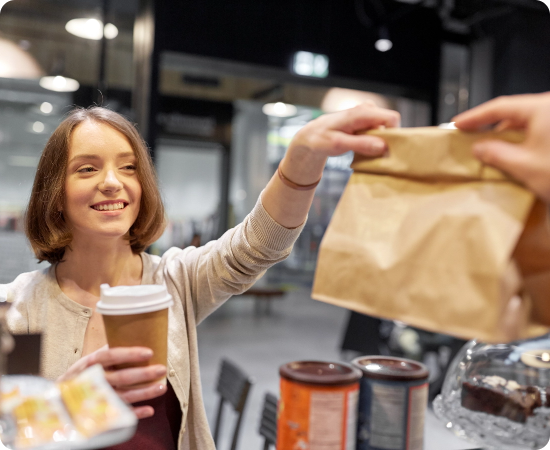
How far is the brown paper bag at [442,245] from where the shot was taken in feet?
2.15

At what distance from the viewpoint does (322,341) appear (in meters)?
6.00

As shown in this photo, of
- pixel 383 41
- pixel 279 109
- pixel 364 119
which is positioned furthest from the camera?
pixel 279 109

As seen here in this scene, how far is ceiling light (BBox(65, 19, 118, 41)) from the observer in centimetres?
370

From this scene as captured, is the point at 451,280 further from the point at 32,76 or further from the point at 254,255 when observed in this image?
the point at 32,76

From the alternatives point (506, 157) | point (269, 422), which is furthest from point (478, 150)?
point (269, 422)

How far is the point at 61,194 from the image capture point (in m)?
1.35

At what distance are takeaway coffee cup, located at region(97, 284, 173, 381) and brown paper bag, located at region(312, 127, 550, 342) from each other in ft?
1.02

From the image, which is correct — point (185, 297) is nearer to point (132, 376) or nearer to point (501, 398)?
point (132, 376)

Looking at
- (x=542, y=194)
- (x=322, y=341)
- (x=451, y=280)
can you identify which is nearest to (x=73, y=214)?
(x=451, y=280)

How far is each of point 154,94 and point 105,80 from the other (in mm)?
391

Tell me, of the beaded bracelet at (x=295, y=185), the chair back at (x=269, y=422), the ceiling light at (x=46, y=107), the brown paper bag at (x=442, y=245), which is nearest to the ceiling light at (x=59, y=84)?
the ceiling light at (x=46, y=107)

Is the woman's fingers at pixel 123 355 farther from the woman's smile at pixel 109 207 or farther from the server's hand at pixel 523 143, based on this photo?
the server's hand at pixel 523 143

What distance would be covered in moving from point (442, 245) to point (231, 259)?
0.70 meters

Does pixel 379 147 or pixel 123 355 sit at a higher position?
pixel 379 147
